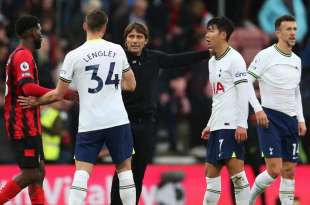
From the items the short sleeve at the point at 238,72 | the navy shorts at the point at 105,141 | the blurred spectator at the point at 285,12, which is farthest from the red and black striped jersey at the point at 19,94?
the blurred spectator at the point at 285,12

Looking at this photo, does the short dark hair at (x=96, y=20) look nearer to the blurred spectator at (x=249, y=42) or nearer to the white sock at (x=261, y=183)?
the white sock at (x=261, y=183)

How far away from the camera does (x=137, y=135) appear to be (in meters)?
12.7

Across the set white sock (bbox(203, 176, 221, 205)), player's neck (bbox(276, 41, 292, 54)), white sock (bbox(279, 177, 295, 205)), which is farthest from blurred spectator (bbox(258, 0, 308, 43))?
white sock (bbox(203, 176, 221, 205))

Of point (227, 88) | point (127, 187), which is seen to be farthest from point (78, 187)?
point (227, 88)

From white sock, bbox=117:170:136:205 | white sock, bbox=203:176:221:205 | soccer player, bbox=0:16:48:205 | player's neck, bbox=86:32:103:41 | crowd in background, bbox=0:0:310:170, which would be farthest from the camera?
crowd in background, bbox=0:0:310:170

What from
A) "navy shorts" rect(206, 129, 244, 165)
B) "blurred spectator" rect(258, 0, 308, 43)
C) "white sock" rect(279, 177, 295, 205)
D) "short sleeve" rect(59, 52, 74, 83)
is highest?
"blurred spectator" rect(258, 0, 308, 43)

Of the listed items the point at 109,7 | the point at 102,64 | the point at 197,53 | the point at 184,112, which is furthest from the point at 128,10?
the point at 102,64

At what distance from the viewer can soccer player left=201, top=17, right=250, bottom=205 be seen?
12.2 m

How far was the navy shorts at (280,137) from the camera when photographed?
42.3 feet

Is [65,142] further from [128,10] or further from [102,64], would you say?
[102,64]

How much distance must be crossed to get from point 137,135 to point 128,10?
7158 mm

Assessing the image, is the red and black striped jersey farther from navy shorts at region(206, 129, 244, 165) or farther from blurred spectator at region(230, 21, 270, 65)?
blurred spectator at region(230, 21, 270, 65)

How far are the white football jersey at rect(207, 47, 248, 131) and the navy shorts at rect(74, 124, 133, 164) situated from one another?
1198 mm

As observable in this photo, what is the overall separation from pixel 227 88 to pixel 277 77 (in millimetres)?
923
